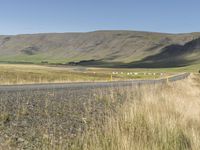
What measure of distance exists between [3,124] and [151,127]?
340 centimetres

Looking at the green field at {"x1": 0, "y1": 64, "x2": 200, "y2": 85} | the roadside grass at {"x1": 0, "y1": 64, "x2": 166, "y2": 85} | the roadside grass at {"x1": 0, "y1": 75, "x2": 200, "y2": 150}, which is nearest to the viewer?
the roadside grass at {"x1": 0, "y1": 75, "x2": 200, "y2": 150}

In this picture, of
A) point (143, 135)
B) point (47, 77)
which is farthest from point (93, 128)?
point (47, 77)

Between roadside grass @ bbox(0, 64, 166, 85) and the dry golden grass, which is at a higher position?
roadside grass @ bbox(0, 64, 166, 85)

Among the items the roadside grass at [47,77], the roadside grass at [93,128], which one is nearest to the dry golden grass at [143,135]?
the roadside grass at [93,128]

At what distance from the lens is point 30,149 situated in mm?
6535

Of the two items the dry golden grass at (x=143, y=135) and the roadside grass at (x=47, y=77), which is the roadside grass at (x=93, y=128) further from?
the roadside grass at (x=47, y=77)

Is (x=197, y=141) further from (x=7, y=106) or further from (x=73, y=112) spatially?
(x=7, y=106)

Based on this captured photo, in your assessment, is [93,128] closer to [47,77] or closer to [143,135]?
[143,135]

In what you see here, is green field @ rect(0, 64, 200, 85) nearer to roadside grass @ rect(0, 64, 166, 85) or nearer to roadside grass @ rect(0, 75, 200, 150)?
roadside grass @ rect(0, 64, 166, 85)

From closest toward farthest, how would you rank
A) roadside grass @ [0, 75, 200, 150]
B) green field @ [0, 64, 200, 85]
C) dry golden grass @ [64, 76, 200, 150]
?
1. dry golden grass @ [64, 76, 200, 150]
2. roadside grass @ [0, 75, 200, 150]
3. green field @ [0, 64, 200, 85]

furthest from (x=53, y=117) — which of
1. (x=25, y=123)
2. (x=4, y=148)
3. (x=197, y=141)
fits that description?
(x=197, y=141)

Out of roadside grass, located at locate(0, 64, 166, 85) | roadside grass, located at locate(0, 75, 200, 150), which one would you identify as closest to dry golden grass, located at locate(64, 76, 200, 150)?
roadside grass, located at locate(0, 75, 200, 150)

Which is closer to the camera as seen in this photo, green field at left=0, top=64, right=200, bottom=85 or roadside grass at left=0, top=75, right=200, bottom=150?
roadside grass at left=0, top=75, right=200, bottom=150

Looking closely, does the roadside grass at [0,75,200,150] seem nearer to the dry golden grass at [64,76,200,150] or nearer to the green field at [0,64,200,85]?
the dry golden grass at [64,76,200,150]
